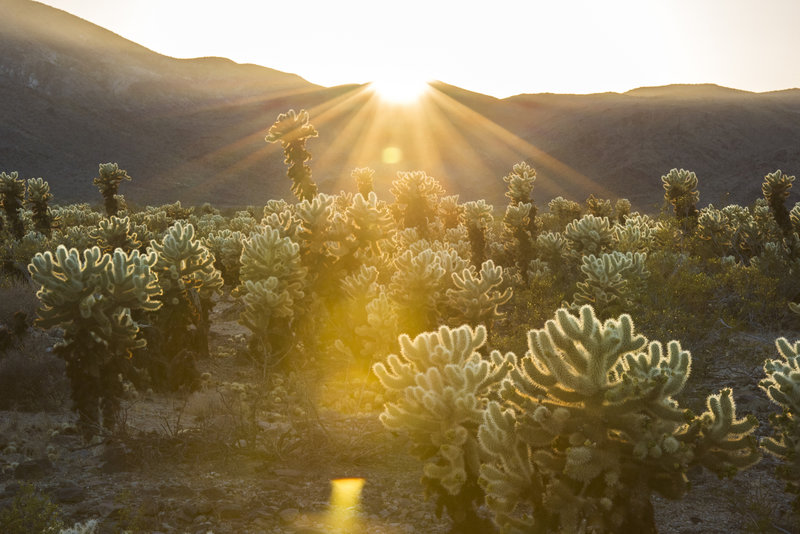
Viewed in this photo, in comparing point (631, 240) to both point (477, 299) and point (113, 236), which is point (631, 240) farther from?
point (113, 236)

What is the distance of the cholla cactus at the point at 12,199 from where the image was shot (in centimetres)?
1775

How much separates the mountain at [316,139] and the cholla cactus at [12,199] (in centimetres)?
3963

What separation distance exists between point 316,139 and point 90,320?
82.5 metres

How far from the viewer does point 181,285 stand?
9.28 meters

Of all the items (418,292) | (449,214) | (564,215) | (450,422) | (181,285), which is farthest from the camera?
(564,215)

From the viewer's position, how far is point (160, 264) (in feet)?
30.9

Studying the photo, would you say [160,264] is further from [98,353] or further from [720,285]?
[720,285]

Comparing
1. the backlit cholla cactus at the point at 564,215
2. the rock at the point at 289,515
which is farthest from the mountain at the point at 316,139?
the rock at the point at 289,515

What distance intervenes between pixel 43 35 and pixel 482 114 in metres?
74.1

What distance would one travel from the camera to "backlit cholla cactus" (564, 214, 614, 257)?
45.3ft

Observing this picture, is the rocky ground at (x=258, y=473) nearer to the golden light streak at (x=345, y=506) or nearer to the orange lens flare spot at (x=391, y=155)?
the golden light streak at (x=345, y=506)

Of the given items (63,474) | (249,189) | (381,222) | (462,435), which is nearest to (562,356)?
(462,435)

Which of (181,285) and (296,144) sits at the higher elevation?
(296,144)

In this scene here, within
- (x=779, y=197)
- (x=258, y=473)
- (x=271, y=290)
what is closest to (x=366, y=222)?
(x=271, y=290)
